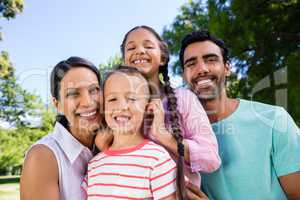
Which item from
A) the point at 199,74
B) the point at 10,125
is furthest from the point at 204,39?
the point at 10,125

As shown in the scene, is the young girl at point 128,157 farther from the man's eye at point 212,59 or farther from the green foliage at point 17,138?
the green foliage at point 17,138

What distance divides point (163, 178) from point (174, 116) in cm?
46

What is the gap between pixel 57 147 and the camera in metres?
2.06

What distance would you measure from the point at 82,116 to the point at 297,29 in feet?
25.1

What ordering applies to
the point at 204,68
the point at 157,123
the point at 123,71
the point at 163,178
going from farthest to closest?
the point at 204,68
the point at 123,71
the point at 157,123
the point at 163,178

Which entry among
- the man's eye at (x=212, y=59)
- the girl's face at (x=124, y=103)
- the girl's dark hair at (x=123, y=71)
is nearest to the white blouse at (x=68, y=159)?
the girl's face at (x=124, y=103)

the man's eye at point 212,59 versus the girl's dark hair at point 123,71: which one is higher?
the man's eye at point 212,59

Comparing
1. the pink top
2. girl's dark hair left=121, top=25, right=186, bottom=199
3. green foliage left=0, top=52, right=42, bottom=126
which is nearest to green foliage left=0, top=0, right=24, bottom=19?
green foliage left=0, top=52, right=42, bottom=126

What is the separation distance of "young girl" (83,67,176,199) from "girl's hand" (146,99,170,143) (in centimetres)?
5

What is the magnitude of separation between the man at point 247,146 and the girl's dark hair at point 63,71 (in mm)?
785

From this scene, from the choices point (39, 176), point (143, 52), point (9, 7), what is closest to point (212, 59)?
point (143, 52)

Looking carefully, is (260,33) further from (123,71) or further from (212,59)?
(123,71)

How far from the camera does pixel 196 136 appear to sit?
6.84 ft

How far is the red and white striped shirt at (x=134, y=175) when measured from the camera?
182cm
